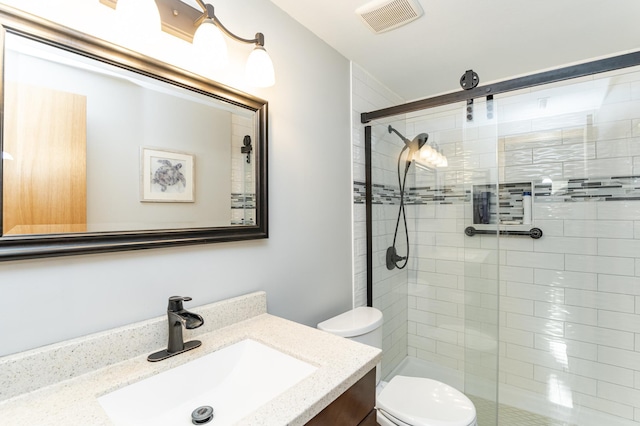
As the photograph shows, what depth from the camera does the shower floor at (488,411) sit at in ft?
5.76

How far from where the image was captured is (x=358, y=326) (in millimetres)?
1585

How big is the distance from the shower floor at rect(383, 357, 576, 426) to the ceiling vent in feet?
7.08

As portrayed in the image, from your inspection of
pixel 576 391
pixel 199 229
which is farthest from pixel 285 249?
pixel 576 391

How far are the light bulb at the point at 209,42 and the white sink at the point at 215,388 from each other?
1022mm

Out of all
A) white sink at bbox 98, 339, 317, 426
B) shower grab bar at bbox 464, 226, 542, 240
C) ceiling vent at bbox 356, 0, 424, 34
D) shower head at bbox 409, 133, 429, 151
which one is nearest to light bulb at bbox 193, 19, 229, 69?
ceiling vent at bbox 356, 0, 424, 34

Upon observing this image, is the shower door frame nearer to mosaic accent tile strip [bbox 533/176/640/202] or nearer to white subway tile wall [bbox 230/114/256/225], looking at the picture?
mosaic accent tile strip [bbox 533/176/640/202]

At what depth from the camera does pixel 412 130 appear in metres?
2.15

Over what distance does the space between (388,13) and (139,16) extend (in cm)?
113

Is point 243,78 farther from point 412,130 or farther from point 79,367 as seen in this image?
point 412,130

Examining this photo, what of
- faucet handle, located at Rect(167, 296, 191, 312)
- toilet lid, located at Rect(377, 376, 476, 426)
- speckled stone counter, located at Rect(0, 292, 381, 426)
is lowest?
toilet lid, located at Rect(377, 376, 476, 426)

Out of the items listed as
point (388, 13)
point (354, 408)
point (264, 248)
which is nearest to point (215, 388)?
point (354, 408)

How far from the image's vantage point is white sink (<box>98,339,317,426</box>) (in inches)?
31.3

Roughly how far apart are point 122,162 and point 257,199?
20.3 inches

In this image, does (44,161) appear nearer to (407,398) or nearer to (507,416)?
(407,398)
